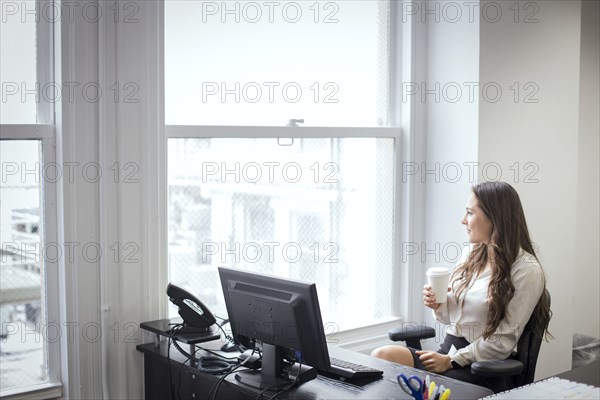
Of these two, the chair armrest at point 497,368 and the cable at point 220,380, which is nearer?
the cable at point 220,380

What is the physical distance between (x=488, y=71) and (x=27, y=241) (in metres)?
2.24

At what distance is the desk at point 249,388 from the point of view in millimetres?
2332

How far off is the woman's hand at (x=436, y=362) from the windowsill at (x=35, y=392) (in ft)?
4.68

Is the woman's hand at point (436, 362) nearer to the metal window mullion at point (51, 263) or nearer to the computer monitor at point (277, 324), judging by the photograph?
the computer monitor at point (277, 324)

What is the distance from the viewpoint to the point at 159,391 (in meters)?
2.84

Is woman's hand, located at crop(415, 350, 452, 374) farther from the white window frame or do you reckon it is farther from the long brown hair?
the white window frame

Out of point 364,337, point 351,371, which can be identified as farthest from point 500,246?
point 364,337

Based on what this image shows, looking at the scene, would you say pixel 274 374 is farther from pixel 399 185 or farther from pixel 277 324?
pixel 399 185

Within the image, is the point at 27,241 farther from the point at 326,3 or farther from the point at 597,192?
the point at 597,192

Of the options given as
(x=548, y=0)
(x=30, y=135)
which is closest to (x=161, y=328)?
(x=30, y=135)

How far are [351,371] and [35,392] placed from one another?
1200 mm

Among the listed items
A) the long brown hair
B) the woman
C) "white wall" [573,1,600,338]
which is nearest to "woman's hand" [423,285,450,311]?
the woman

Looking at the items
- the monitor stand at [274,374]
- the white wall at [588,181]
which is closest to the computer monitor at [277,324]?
the monitor stand at [274,374]

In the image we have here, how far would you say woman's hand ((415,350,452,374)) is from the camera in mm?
2943
